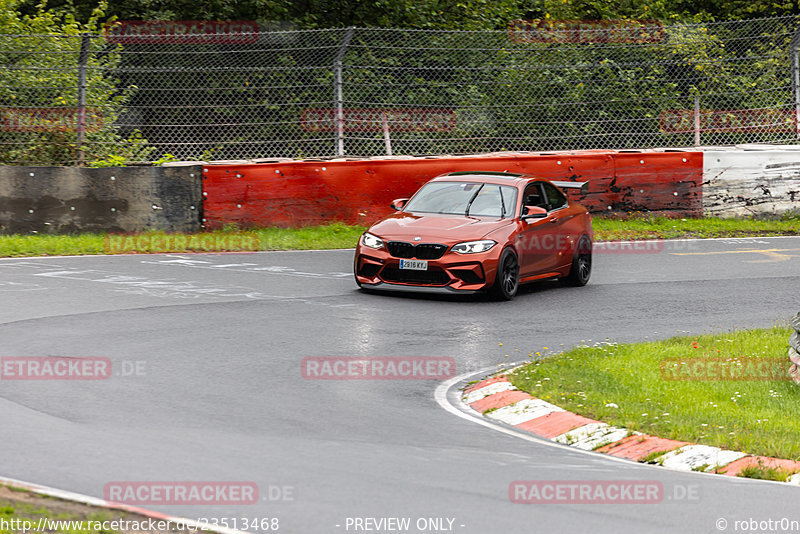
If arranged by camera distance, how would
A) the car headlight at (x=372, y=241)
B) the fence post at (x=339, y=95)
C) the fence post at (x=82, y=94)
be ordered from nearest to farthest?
the car headlight at (x=372, y=241) → the fence post at (x=82, y=94) → the fence post at (x=339, y=95)

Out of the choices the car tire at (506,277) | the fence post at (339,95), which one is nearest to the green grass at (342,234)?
the fence post at (339,95)

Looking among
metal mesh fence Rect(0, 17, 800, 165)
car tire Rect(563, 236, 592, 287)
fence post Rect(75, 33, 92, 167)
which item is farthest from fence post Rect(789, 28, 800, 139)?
fence post Rect(75, 33, 92, 167)

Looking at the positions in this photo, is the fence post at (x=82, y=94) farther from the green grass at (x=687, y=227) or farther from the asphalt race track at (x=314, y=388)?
the green grass at (x=687, y=227)

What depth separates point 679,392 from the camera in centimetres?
915

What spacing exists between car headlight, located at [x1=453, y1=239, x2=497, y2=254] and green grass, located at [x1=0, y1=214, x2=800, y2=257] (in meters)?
4.94

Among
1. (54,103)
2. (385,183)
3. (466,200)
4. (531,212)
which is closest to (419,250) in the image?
(466,200)

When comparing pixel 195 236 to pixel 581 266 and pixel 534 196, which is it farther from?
pixel 581 266

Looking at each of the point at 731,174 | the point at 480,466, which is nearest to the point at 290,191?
the point at 731,174

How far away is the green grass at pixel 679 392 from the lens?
315 inches

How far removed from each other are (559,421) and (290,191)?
1173cm

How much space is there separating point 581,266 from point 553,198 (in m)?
0.98

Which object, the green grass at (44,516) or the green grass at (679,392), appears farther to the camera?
the green grass at (679,392)

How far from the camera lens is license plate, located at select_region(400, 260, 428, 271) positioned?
13.9m

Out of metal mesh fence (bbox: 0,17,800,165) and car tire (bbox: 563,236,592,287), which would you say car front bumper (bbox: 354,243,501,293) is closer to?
car tire (bbox: 563,236,592,287)
